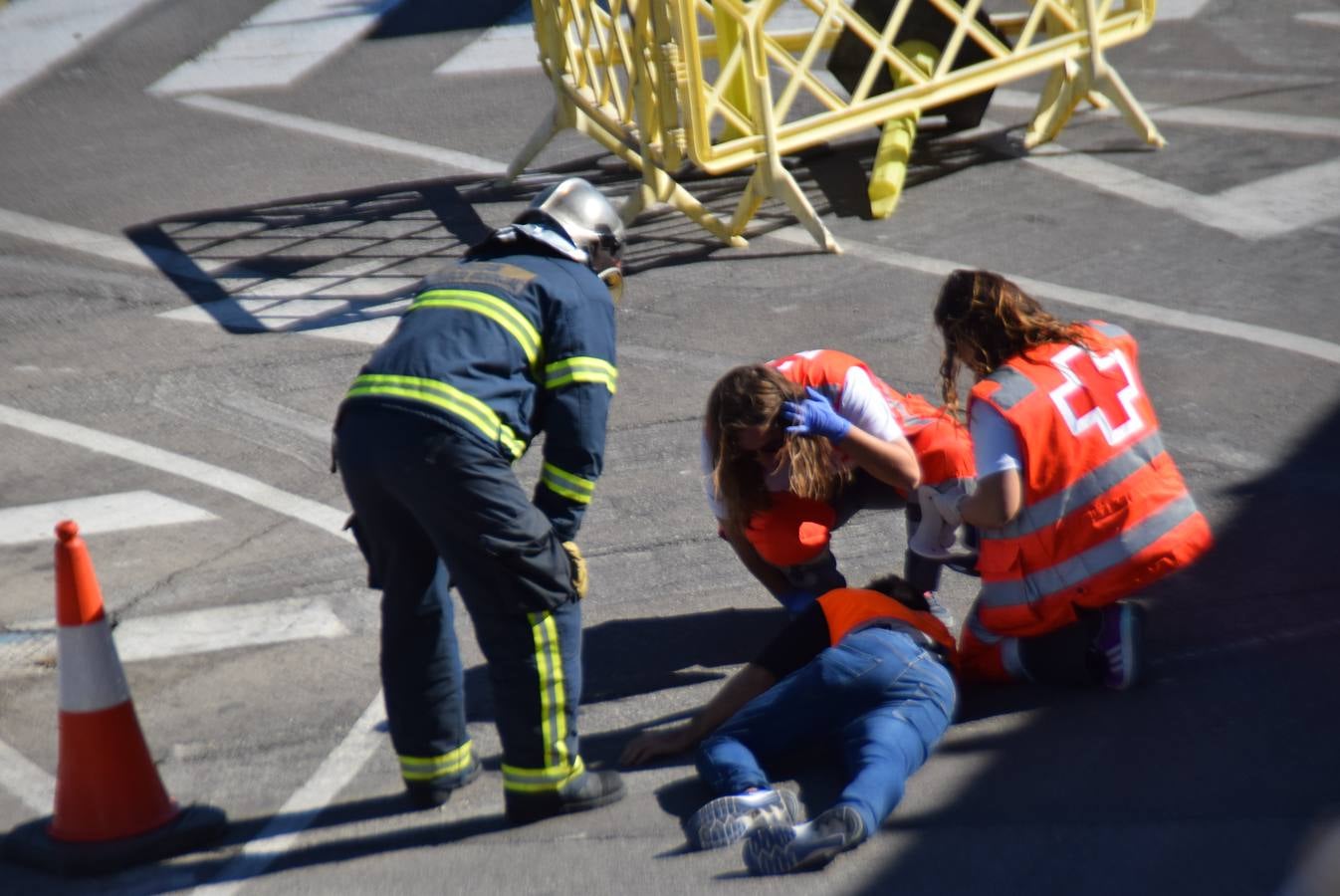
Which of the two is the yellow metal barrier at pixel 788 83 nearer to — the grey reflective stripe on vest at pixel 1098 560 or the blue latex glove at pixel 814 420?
the blue latex glove at pixel 814 420

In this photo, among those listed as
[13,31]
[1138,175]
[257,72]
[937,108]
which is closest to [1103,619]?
[1138,175]

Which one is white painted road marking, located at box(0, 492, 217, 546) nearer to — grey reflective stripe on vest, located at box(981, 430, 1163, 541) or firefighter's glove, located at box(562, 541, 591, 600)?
firefighter's glove, located at box(562, 541, 591, 600)

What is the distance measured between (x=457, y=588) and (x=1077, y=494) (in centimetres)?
177

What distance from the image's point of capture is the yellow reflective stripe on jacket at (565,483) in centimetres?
388

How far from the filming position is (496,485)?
3.70 meters

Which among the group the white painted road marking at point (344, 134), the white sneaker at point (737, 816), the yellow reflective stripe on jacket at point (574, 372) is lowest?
the white painted road marking at point (344, 134)

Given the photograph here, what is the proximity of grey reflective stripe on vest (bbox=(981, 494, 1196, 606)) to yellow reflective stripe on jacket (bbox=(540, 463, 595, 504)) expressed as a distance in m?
1.34

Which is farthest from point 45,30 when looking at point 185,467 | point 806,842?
point 806,842

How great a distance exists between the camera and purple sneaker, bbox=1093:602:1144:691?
424cm

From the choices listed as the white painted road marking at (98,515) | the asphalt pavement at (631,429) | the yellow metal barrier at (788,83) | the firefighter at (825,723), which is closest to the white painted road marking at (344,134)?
the asphalt pavement at (631,429)

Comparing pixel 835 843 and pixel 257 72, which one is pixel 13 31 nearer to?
pixel 257 72

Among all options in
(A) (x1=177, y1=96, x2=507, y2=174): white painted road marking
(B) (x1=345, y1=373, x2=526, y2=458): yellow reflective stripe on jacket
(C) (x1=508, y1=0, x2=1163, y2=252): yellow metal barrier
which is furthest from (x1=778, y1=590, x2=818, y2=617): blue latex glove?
(A) (x1=177, y1=96, x2=507, y2=174): white painted road marking

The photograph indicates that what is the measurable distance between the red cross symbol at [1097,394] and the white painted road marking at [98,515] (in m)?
3.63

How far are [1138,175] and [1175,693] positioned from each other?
6061mm
